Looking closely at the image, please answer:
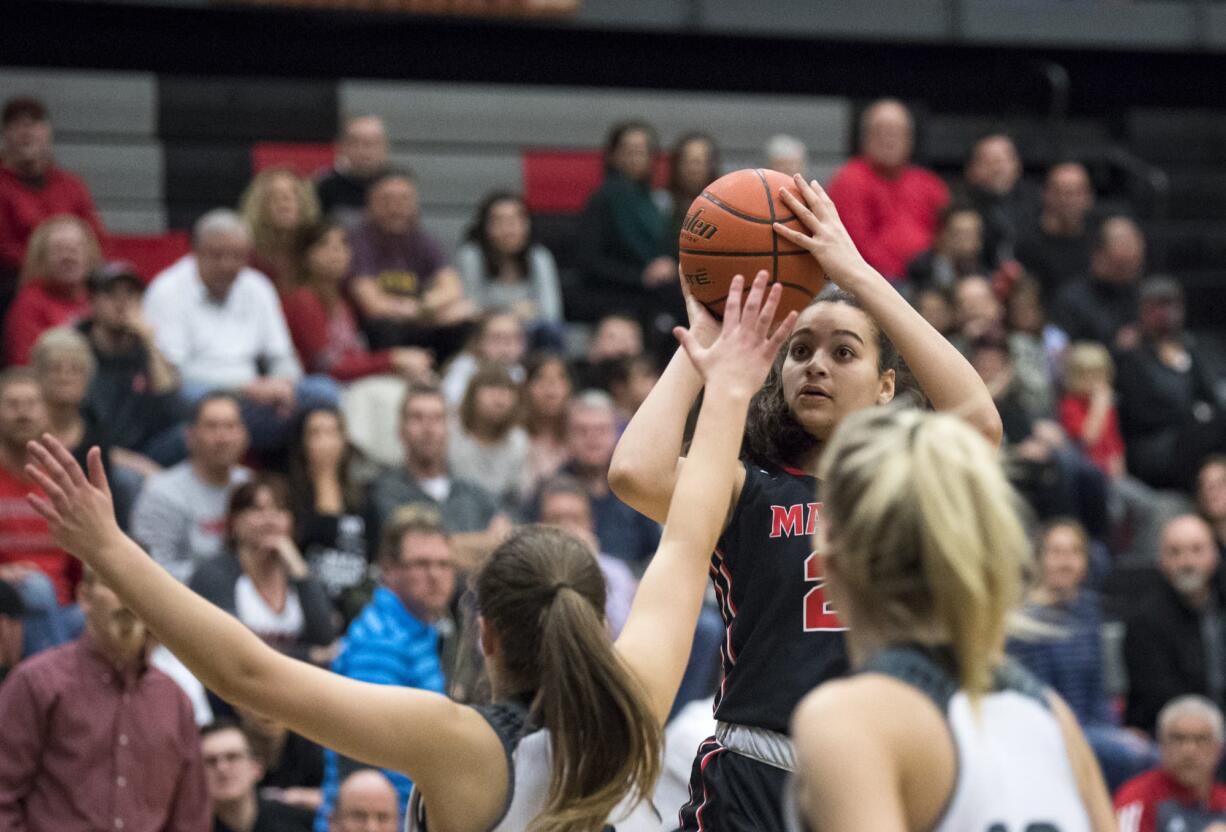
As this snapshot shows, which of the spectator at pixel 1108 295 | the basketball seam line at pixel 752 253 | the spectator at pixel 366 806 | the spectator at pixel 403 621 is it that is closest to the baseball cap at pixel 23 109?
the spectator at pixel 403 621

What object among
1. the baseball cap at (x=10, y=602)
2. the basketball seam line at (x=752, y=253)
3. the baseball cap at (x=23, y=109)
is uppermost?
the baseball cap at (x=23, y=109)

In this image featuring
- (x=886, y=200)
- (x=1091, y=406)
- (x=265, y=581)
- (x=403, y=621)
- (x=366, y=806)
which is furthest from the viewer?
(x=886, y=200)

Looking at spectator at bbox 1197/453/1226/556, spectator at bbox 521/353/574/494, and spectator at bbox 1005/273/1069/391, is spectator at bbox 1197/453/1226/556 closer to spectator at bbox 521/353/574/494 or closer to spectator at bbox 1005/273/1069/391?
spectator at bbox 1005/273/1069/391

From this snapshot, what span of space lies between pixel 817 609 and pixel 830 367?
51 centimetres

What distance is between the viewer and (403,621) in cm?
678

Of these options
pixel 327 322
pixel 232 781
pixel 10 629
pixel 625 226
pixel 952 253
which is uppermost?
pixel 625 226

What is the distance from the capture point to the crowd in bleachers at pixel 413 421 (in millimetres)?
6754

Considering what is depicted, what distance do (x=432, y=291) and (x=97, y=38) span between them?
3437 mm

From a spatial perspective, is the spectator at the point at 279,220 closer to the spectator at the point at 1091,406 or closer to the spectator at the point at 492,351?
the spectator at the point at 492,351

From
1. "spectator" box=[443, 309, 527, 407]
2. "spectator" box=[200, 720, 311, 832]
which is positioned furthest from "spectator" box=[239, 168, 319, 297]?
"spectator" box=[200, 720, 311, 832]

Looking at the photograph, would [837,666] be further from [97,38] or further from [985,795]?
[97,38]

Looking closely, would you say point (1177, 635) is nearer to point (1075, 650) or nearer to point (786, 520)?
point (1075, 650)

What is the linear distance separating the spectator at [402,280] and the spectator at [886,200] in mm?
2599

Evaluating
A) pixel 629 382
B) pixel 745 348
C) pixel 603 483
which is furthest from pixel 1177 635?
pixel 745 348
